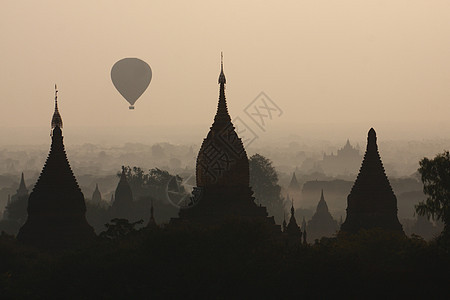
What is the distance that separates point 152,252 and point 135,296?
3737 mm

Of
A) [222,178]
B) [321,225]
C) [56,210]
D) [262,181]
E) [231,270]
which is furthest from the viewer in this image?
[262,181]

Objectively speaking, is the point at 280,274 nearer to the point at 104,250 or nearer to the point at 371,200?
the point at 104,250

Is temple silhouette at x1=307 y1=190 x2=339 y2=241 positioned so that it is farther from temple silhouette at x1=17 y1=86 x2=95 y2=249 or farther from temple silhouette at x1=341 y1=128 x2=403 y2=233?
temple silhouette at x1=17 y1=86 x2=95 y2=249

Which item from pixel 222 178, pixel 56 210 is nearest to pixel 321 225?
pixel 222 178

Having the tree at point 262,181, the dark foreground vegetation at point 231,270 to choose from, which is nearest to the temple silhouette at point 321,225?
the tree at point 262,181

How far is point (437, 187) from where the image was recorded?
4912cm

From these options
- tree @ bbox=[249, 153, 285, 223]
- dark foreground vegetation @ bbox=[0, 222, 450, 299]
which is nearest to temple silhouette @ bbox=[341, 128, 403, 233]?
dark foreground vegetation @ bbox=[0, 222, 450, 299]

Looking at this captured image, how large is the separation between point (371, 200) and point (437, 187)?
2331cm

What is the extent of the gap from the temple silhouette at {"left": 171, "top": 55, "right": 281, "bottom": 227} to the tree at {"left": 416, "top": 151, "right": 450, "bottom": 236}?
21.1 metres

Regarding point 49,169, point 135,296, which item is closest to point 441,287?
point 135,296

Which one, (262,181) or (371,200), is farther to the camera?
(262,181)

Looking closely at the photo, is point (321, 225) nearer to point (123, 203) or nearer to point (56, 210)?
point (123, 203)

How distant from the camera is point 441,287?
149 feet

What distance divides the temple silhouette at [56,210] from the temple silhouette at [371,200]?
1725cm
